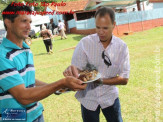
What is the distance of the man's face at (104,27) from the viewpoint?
8.73 ft

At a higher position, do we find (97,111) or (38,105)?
(38,105)

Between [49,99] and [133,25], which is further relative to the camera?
[133,25]

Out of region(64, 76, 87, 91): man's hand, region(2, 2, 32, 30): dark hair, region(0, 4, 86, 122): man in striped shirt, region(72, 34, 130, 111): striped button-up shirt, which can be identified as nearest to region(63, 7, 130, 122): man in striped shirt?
region(72, 34, 130, 111): striped button-up shirt

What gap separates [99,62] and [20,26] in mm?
1054

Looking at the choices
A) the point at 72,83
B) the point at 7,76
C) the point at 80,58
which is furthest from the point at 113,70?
the point at 7,76

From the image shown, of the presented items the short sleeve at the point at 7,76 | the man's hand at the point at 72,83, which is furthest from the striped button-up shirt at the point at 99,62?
the short sleeve at the point at 7,76

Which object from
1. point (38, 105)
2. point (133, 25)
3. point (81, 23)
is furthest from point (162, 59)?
point (81, 23)

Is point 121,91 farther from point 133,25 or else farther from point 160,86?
point 133,25

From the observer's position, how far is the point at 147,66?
7.96 meters

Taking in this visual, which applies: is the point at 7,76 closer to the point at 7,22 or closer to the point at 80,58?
the point at 7,22

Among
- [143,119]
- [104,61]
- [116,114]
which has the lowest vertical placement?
[143,119]

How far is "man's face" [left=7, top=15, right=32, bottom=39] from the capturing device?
2.04 m

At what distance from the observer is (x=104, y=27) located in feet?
8.80

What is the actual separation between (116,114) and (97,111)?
262mm
